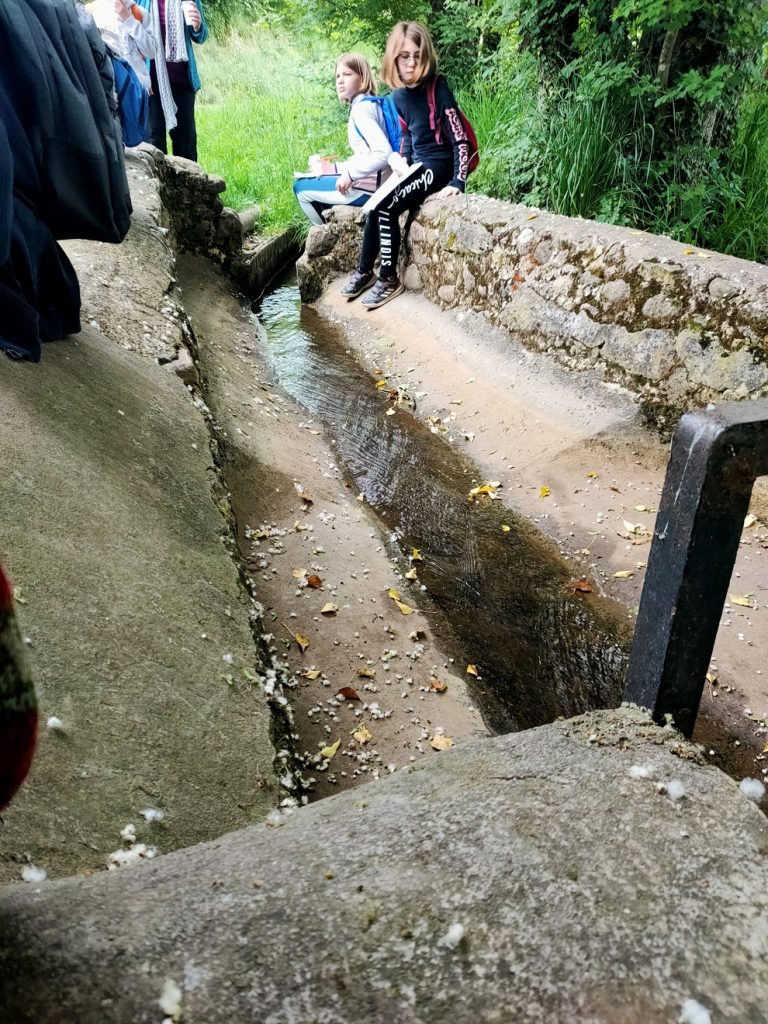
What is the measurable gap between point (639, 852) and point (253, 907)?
21.3 inches

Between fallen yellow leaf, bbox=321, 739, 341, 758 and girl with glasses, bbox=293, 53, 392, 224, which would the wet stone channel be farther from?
girl with glasses, bbox=293, 53, 392, 224

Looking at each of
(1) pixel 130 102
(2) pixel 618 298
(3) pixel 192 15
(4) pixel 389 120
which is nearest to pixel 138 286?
(1) pixel 130 102

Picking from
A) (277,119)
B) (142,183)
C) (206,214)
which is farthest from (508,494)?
(277,119)

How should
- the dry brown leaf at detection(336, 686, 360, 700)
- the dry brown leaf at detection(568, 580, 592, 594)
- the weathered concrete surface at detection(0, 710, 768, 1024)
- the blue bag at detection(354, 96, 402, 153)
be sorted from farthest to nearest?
the blue bag at detection(354, 96, 402, 153), the dry brown leaf at detection(568, 580, 592, 594), the dry brown leaf at detection(336, 686, 360, 700), the weathered concrete surface at detection(0, 710, 768, 1024)

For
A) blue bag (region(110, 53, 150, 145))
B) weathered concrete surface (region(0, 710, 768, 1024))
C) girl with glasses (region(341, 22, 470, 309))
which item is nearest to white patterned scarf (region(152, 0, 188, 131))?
blue bag (region(110, 53, 150, 145))

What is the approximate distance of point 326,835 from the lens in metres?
1.17

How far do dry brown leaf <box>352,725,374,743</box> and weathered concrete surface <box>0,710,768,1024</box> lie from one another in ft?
4.98

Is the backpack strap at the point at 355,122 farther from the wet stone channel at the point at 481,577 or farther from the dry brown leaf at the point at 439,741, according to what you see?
the dry brown leaf at the point at 439,741

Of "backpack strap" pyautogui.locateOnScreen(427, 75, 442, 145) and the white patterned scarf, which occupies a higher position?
the white patterned scarf

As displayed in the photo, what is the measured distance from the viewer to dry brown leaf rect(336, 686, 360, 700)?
9.55 feet

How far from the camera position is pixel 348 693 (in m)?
2.92

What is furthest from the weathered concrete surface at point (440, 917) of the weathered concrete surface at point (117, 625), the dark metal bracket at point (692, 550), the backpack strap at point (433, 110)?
the backpack strap at point (433, 110)

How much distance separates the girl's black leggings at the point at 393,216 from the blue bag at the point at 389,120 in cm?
69

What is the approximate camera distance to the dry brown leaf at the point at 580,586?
3.58 metres
